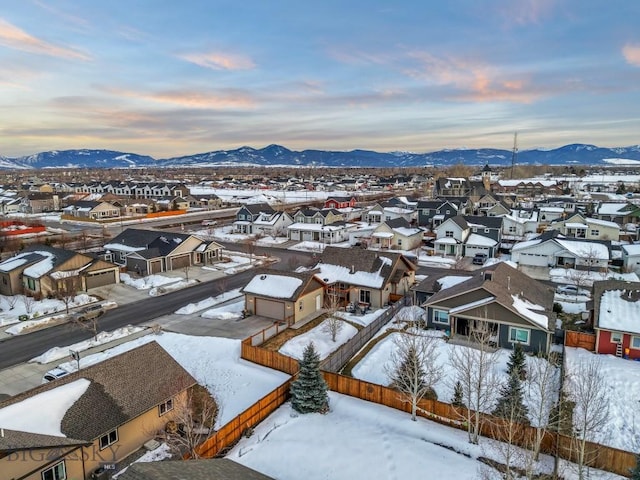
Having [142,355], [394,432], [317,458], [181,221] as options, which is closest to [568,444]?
[394,432]

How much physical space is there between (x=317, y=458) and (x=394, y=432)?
4087 millimetres

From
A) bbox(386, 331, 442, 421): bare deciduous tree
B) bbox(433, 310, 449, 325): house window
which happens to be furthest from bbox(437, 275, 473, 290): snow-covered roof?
bbox(386, 331, 442, 421): bare deciduous tree

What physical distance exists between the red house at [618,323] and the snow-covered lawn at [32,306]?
42.1 metres

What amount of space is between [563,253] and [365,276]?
28.6 meters

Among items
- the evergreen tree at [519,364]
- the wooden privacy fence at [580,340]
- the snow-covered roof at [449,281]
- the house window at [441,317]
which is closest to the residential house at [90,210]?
the snow-covered roof at [449,281]

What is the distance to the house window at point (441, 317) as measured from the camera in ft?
108

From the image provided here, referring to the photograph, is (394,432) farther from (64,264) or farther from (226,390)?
(64,264)

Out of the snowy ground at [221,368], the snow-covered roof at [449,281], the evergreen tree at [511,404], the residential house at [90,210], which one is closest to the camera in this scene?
the evergreen tree at [511,404]

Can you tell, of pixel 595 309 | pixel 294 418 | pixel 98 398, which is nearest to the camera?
pixel 98 398

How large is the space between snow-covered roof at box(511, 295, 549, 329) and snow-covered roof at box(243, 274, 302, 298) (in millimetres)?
16750

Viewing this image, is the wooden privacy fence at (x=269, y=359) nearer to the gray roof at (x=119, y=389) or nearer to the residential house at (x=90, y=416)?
the gray roof at (x=119, y=389)

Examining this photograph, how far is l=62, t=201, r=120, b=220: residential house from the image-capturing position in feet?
307

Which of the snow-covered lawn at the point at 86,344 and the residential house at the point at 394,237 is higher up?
the residential house at the point at 394,237

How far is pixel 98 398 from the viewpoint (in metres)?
18.7
